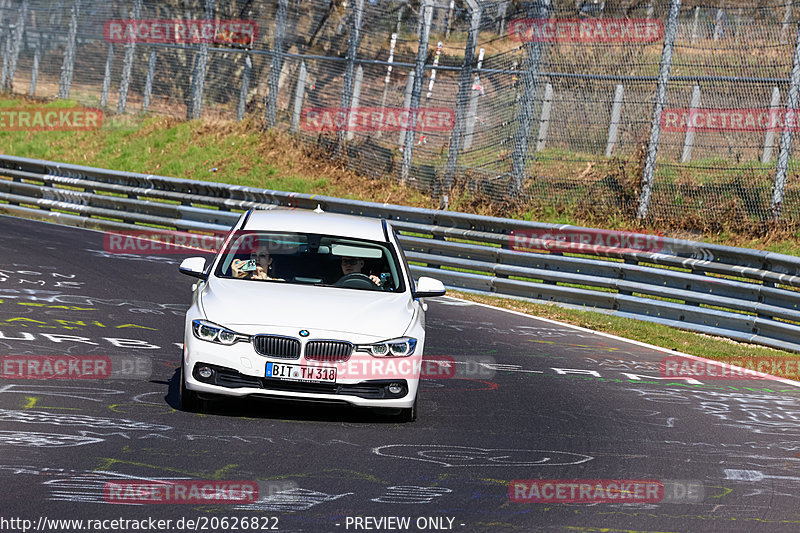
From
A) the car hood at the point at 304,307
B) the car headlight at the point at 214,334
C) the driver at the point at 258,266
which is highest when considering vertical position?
the driver at the point at 258,266

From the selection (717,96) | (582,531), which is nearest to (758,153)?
(717,96)

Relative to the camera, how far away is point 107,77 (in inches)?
1272

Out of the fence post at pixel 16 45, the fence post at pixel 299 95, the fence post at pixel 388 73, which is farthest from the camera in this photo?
the fence post at pixel 16 45

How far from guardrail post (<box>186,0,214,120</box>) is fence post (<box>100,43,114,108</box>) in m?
2.97

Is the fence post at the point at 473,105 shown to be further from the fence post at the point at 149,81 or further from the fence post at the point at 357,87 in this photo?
the fence post at the point at 149,81

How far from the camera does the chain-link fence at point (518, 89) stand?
19047 mm

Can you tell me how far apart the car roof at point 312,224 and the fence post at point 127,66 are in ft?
72.6

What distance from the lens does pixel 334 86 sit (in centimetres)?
2606

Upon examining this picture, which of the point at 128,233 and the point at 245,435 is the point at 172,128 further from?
the point at 245,435

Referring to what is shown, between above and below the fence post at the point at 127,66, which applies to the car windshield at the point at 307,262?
below

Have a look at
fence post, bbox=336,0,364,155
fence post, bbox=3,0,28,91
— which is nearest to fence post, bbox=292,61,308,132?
fence post, bbox=336,0,364,155

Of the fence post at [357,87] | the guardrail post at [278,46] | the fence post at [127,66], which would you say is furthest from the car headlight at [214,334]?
the fence post at [127,66]

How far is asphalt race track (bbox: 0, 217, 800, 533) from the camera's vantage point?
246 inches

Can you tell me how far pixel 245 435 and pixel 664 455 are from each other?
2.94 metres
